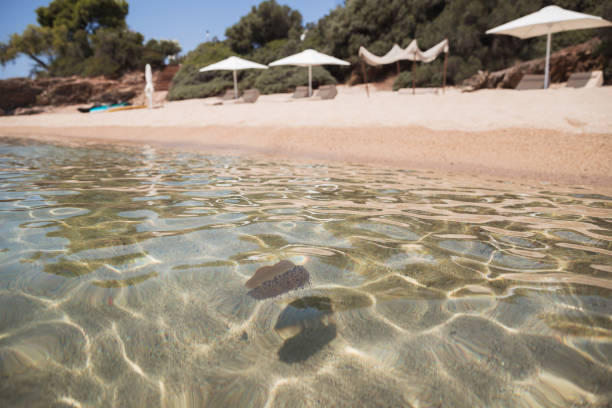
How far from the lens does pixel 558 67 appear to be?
14836 millimetres

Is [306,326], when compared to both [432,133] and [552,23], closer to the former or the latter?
[432,133]

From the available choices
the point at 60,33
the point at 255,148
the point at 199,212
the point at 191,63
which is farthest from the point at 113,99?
the point at 199,212

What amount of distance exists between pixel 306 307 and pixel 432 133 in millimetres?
7201

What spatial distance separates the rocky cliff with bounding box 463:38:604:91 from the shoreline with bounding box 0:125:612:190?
27.3 ft

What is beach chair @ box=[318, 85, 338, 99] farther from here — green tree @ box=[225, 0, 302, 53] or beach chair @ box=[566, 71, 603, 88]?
green tree @ box=[225, 0, 302, 53]

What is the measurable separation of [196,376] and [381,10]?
24176 mm

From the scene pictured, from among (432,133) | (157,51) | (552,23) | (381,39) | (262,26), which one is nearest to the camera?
(432,133)

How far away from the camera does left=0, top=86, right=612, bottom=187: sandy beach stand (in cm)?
625

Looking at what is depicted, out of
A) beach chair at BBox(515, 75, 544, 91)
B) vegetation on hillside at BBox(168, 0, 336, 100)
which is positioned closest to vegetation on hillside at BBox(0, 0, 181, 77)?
vegetation on hillside at BBox(168, 0, 336, 100)

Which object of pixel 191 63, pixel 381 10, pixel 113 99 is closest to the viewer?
pixel 381 10

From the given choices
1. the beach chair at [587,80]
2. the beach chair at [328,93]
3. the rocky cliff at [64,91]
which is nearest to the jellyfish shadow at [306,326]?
the beach chair at [587,80]

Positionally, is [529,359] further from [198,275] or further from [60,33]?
[60,33]

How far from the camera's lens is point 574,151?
6316 mm

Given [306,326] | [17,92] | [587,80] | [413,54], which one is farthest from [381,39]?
[306,326]
